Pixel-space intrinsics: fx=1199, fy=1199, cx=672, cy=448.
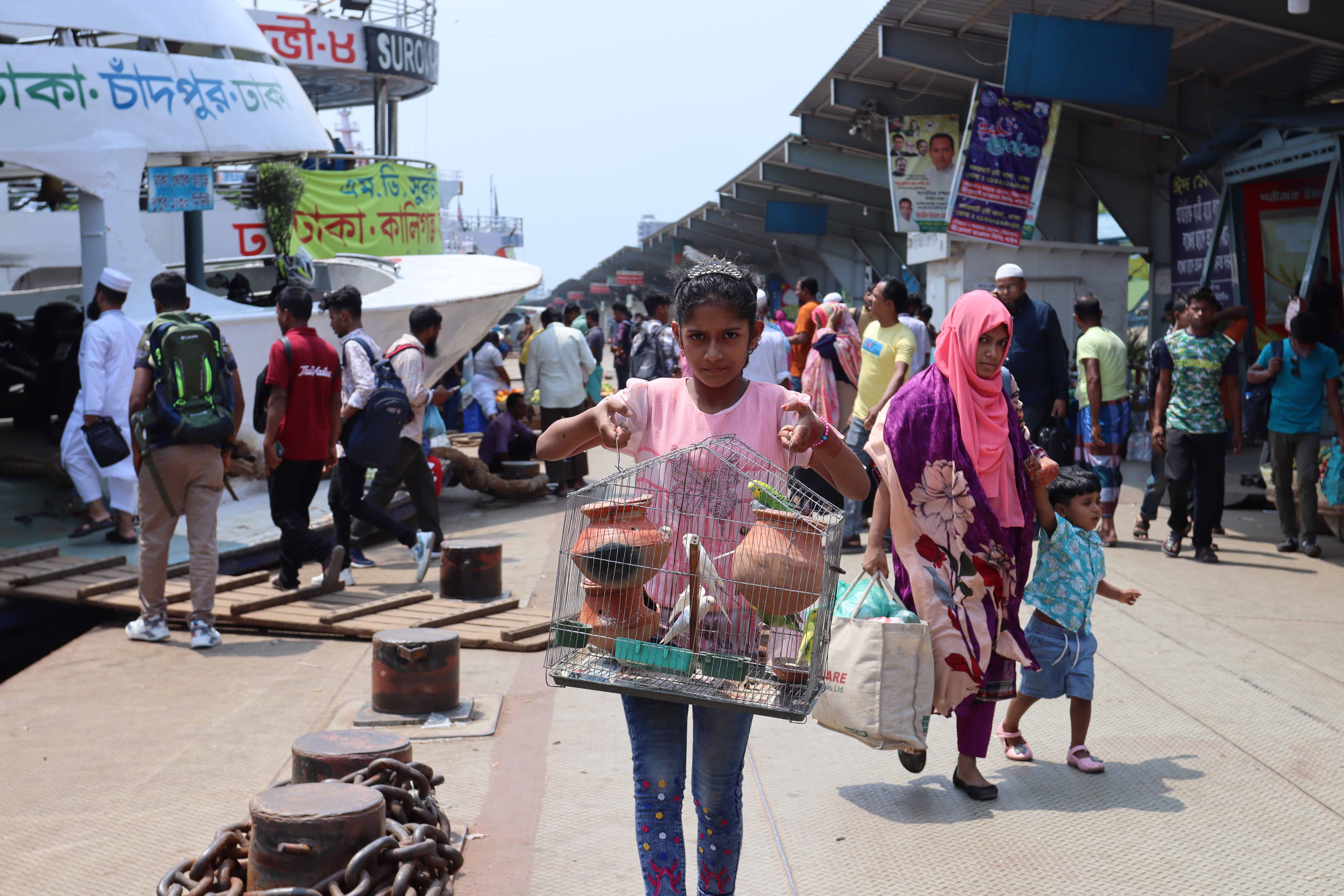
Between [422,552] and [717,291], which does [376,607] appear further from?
[717,291]

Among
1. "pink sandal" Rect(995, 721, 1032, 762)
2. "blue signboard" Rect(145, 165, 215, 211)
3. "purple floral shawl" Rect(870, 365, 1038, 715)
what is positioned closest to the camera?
"purple floral shawl" Rect(870, 365, 1038, 715)

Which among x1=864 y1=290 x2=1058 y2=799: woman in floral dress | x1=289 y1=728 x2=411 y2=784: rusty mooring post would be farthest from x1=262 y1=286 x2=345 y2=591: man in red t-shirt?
x1=864 y1=290 x2=1058 y2=799: woman in floral dress

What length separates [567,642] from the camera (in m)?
2.62

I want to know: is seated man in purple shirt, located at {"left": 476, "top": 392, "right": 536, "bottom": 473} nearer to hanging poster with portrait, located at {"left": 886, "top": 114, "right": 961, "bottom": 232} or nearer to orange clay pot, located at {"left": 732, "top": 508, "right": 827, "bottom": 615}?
hanging poster with portrait, located at {"left": 886, "top": 114, "right": 961, "bottom": 232}

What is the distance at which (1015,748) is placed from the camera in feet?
15.2

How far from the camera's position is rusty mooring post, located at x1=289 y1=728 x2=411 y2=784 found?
3.71 metres

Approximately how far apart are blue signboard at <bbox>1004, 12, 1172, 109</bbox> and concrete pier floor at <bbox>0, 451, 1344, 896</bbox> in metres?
5.97

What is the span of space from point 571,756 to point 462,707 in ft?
2.63

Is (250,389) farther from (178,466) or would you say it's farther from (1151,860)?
(1151,860)

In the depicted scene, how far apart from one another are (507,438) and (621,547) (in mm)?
9921

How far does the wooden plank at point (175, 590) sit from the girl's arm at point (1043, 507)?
474 centimetres

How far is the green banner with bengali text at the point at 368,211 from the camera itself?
67.3 ft

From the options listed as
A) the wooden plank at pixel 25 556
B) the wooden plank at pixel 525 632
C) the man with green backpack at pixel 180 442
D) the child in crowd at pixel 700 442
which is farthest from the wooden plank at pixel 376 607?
the child in crowd at pixel 700 442

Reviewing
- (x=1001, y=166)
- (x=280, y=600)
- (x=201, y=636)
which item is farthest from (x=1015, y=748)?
(x=1001, y=166)
